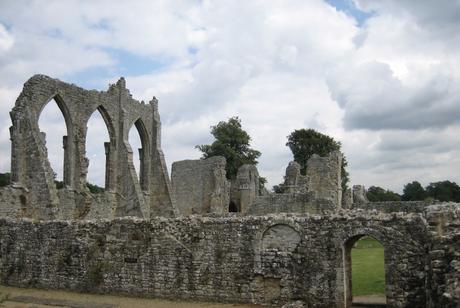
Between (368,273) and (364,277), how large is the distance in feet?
2.69

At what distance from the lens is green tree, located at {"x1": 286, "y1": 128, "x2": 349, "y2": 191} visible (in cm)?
5259

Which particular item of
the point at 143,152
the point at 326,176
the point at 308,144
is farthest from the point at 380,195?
the point at 143,152

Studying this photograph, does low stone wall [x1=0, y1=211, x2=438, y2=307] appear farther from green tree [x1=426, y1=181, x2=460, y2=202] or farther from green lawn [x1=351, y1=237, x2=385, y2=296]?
green tree [x1=426, y1=181, x2=460, y2=202]

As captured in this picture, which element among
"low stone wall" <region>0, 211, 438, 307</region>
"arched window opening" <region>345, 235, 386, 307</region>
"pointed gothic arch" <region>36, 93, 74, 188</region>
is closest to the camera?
"low stone wall" <region>0, 211, 438, 307</region>

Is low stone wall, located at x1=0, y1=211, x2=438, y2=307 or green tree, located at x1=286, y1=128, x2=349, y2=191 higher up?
green tree, located at x1=286, y1=128, x2=349, y2=191

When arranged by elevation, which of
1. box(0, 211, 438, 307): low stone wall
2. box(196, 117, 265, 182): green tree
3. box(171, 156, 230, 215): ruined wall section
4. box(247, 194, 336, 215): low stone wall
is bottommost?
box(0, 211, 438, 307): low stone wall

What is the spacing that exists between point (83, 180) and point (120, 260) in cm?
1112

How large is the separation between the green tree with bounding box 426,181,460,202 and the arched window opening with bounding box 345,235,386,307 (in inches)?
1789

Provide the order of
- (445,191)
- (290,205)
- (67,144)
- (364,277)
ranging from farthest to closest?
(445,191) → (290,205) → (67,144) → (364,277)

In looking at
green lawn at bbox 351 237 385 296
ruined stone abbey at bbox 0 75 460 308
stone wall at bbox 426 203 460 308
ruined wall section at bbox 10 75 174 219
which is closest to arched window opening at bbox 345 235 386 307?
green lawn at bbox 351 237 385 296

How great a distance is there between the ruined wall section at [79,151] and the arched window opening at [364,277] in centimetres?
1149

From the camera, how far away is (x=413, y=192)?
74.6m

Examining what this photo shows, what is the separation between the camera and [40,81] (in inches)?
881

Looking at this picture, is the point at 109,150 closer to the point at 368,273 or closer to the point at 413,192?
the point at 368,273
